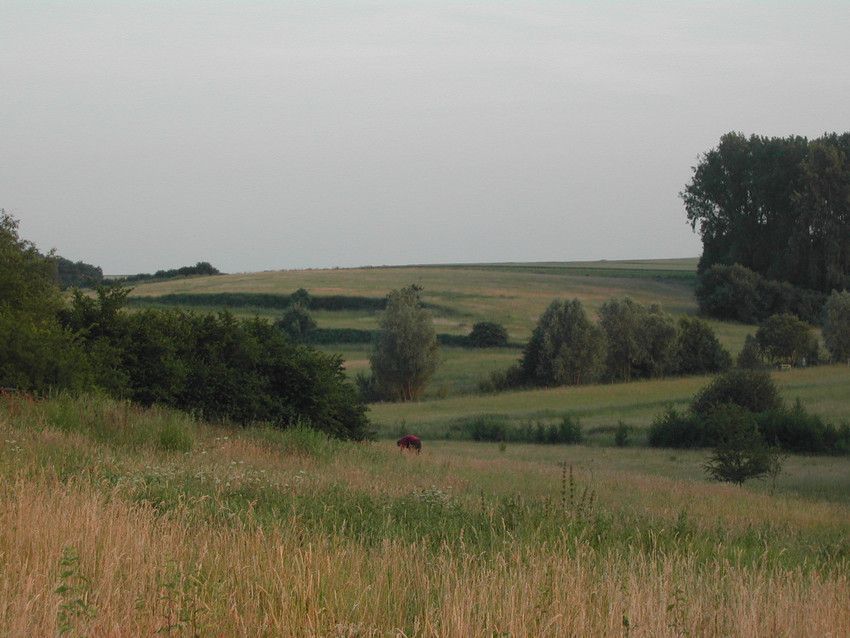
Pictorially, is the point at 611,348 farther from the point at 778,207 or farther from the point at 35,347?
the point at 35,347

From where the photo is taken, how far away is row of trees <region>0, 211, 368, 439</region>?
62.3ft

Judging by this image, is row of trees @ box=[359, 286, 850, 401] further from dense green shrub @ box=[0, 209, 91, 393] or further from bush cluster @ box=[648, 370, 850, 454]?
dense green shrub @ box=[0, 209, 91, 393]

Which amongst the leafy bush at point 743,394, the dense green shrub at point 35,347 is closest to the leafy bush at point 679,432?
the leafy bush at point 743,394

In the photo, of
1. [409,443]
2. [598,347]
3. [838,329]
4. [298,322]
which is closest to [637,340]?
[598,347]

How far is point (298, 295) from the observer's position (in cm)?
9869

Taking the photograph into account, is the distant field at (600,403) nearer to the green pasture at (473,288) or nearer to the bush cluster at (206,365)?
the bush cluster at (206,365)

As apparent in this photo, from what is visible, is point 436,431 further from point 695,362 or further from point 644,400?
point 695,362

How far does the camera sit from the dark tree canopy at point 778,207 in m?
99.4

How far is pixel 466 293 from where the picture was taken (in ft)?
351

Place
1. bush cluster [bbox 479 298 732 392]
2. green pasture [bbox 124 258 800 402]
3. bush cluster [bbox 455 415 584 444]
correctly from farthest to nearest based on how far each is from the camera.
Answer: green pasture [bbox 124 258 800 402] → bush cluster [bbox 479 298 732 392] → bush cluster [bbox 455 415 584 444]

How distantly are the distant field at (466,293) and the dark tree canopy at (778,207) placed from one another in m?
8.55

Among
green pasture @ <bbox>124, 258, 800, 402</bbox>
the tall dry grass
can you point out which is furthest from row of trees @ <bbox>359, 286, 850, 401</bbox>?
→ the tall dry grass

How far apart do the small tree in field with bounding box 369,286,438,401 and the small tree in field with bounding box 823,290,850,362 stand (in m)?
29.0

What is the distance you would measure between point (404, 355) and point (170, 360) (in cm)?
5002
